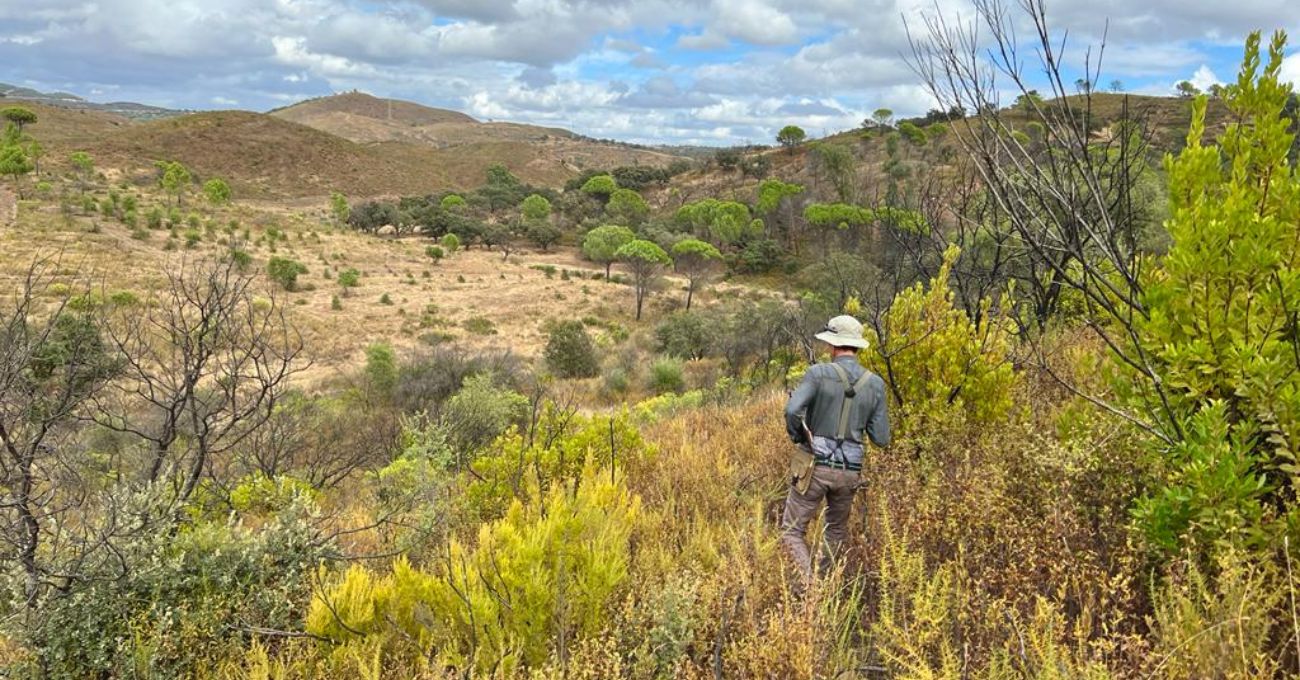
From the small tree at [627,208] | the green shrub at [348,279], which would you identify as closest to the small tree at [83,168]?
the green shrub at [348,279]

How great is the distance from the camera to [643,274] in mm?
32312

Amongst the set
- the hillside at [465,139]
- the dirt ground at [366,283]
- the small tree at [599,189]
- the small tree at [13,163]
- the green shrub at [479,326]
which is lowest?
the green shrub at [479,326]

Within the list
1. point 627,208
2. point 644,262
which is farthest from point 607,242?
point 627,208

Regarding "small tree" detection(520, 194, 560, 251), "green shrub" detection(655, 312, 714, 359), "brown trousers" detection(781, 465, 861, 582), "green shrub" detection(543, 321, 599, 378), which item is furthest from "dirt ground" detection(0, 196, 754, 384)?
"brown trousers" detection(781, 465, 861, 582)

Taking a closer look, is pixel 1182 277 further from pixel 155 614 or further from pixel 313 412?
pixel 313 412

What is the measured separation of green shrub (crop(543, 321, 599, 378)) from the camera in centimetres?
2056

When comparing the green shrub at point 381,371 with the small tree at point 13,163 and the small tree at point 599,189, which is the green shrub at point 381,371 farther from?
the small tree at point 599,189

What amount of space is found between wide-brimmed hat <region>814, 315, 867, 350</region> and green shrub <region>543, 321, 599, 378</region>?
54.6 ft

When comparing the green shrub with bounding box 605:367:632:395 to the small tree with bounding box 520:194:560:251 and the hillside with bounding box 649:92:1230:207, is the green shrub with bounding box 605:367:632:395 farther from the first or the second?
the hillside with bounding box 649:92:1230:207

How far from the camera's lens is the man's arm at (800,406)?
3828mm

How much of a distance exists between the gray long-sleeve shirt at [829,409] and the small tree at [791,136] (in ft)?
207

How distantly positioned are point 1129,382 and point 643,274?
29590 mm

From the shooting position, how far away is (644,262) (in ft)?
111

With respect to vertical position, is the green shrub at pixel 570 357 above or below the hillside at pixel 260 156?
below
